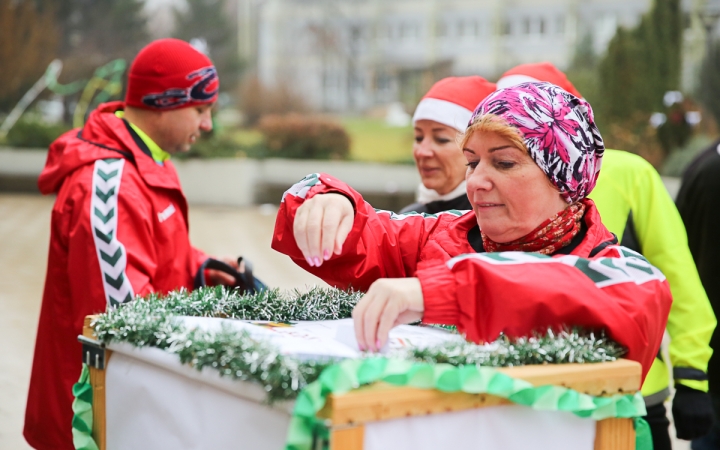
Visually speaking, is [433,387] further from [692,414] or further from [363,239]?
[692,414]

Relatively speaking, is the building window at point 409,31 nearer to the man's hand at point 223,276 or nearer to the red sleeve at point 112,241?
the man's hand at point 223,276

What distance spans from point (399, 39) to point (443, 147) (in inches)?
882

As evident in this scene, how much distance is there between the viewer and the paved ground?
19.1 ft

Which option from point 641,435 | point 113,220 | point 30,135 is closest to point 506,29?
point 30,135

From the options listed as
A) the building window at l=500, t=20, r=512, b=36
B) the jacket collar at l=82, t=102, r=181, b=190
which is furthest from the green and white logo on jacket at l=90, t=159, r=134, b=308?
the building window at l=500, t=20, r=512, b=36

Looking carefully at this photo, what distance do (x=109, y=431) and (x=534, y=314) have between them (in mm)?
926

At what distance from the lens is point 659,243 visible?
2922mm

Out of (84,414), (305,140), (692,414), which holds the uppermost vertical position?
(84,414)

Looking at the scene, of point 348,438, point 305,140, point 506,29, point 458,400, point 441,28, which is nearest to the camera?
point 348,438

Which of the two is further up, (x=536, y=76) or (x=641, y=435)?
(x=536, y=76)

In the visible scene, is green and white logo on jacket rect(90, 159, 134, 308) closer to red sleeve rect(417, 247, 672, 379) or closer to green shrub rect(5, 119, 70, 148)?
red sleeve rect(417, 247, 672, 379)

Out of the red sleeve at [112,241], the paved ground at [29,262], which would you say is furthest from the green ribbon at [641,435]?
the paved ground at [29,262]

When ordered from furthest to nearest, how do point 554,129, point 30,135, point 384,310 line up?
point 30,135 → point 554,129 → point 384,310

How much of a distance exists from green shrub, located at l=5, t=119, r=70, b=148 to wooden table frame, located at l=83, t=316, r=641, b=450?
19540 mm
